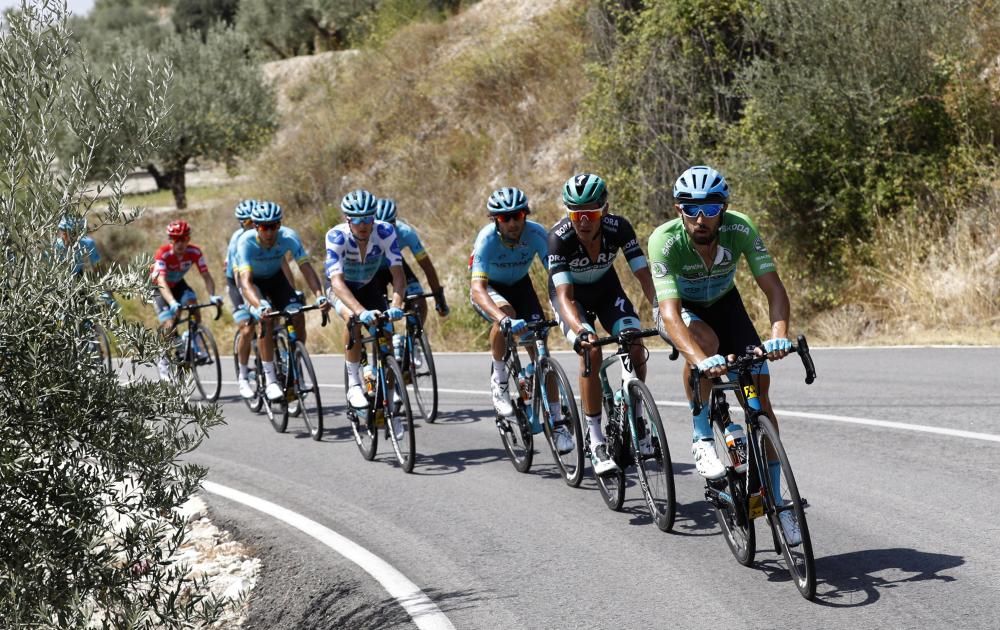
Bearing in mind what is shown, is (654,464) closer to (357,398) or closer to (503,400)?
(503,400)

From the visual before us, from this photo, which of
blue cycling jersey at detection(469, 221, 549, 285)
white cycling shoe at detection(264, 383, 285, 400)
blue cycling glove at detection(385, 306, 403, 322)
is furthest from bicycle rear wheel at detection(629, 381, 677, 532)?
white cycling shoe at detection(264, 383, 285, 400)

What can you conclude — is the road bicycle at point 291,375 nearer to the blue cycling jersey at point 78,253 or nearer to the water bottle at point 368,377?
the water bottle at point 368,377

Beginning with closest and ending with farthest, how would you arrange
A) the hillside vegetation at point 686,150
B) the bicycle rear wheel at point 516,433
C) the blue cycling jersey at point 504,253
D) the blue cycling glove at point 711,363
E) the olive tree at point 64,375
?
the olive tree at point 64,375 → the blue cycling glove at point 711,363 → the bicycle rear wheel at point 516,433 → the blue cycling jersey at point 504,253 → the hillside vegetation at point 686,150

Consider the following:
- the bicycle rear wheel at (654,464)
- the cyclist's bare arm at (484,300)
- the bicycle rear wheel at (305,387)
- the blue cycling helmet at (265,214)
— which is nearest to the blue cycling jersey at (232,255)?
the blue cycling helmet at (265,214)

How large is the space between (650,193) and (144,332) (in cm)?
1461

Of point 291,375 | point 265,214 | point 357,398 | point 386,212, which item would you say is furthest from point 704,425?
point 386,212

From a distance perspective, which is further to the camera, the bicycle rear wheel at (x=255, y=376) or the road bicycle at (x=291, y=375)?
the bicycle rear wheel at (x=255, y=376)

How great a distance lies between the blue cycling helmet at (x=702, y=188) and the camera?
233 inches

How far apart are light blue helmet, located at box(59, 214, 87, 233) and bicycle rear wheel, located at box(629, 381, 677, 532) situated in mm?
3303

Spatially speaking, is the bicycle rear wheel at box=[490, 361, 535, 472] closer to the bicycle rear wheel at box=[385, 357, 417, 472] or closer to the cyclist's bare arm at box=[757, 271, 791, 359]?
the bicycle rear wheel at box=[385, 357, 417, 472]

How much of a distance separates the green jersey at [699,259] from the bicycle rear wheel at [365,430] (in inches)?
161

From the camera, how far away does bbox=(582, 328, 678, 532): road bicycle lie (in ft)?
21.8

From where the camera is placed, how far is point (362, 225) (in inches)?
390

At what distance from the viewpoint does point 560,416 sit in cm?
823
